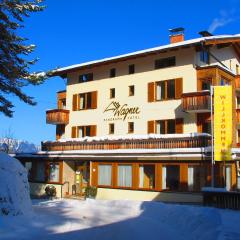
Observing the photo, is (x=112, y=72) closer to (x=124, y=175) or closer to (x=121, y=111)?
(x=121, y=111)

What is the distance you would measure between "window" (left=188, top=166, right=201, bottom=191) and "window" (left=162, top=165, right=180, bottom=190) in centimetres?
94

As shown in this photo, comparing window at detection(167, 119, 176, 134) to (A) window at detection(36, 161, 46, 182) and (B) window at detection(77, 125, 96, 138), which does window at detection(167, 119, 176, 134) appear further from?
(A) window at detection(36, 161, 46, 182)

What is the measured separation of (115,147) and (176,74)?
23.2ft

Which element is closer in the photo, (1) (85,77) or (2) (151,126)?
(2) (151,126)

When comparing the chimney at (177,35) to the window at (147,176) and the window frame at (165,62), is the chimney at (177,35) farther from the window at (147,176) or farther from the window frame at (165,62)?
the window at (147,176)

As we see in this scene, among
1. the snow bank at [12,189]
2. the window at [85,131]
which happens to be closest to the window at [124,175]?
the window at [85,131]

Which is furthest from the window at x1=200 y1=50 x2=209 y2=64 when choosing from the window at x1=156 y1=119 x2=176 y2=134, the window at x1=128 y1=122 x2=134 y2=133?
the window at x1=128 y1=122 x2=134 y2=133

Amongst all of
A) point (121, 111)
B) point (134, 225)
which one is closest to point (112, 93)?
point (121, 111)

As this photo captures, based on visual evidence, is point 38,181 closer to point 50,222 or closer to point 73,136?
point 73,136

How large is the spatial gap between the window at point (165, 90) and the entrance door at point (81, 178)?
8221 mm

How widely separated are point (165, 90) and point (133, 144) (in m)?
→ 5.16

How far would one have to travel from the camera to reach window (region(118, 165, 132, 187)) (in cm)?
3167

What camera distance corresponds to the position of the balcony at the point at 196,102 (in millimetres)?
30078

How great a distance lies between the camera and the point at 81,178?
3647cm
